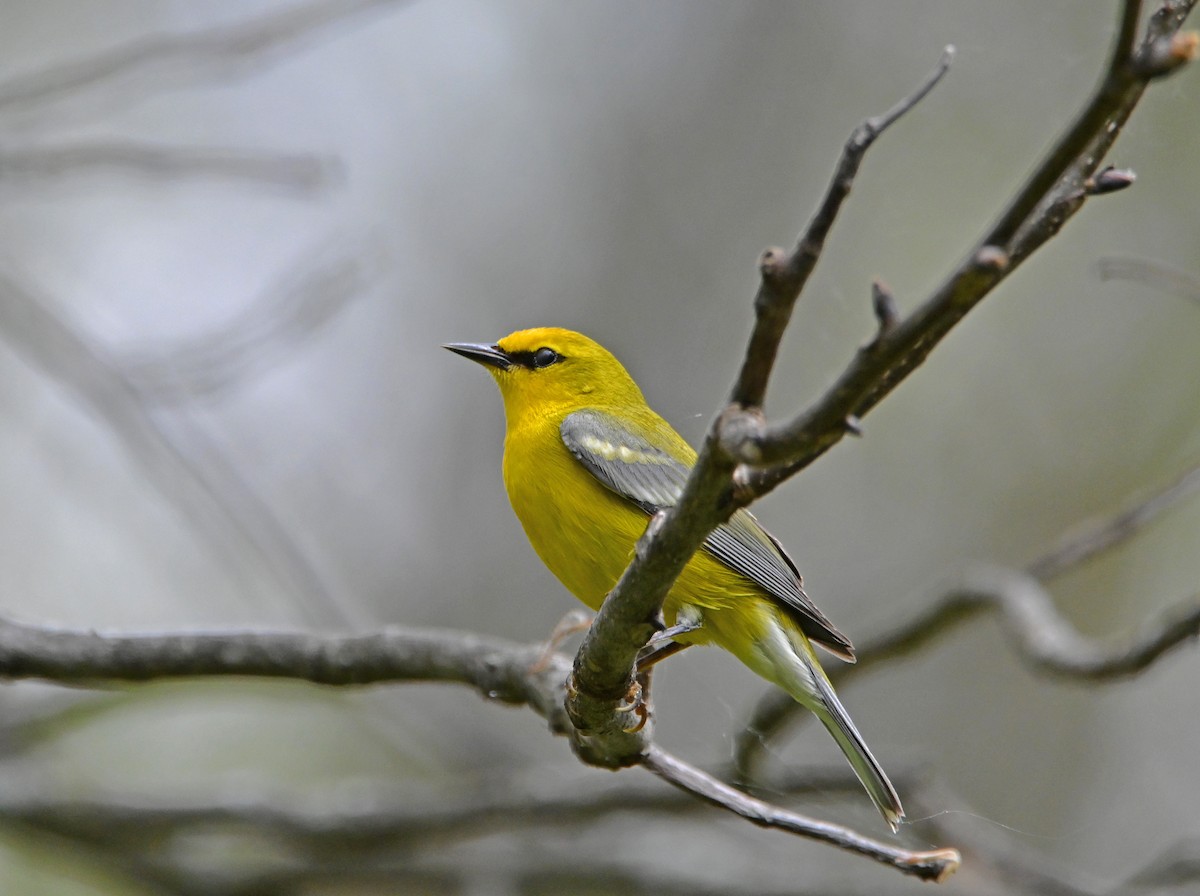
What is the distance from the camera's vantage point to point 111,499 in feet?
20.7

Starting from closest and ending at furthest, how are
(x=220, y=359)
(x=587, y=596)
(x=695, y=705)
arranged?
1. (x=587, y=596)
2. (x=220, y=359)
3. (x=695, y=705)

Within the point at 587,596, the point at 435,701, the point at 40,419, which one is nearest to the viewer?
the point at 587,596

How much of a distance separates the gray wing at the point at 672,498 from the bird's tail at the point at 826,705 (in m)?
0.06

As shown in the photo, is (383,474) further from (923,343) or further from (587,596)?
(923,343)

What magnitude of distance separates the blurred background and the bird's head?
994 millimetres

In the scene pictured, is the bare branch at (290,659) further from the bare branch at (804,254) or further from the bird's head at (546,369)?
the bare branch at (804,254)

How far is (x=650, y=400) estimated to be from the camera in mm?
6797

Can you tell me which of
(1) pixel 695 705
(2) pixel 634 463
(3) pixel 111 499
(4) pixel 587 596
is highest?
(2) pixel 634 463

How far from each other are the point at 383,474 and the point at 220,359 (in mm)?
2903

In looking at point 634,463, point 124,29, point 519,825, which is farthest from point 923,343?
point 124,29

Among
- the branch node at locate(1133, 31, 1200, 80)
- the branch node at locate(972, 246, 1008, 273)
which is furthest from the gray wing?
the branch node at locate(1133, 31, 1200, 80)

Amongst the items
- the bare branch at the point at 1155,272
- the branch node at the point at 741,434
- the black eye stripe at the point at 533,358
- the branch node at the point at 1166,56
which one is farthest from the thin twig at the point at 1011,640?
the branch node at the point at 1166,56

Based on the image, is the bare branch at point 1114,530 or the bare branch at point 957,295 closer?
the bare branch at point 957,295

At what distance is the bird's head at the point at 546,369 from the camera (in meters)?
4.01
